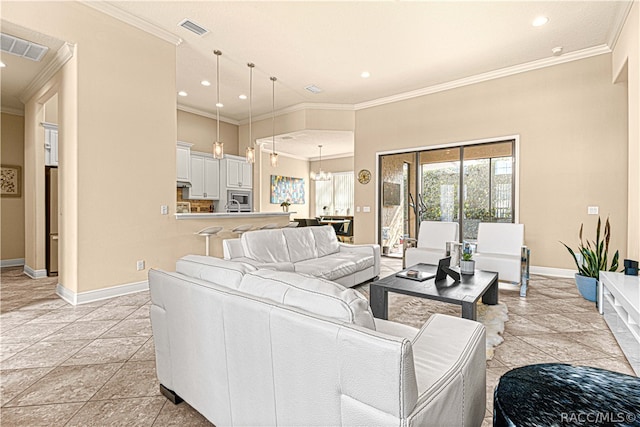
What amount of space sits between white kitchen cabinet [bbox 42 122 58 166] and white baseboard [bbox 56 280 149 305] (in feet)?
7.70

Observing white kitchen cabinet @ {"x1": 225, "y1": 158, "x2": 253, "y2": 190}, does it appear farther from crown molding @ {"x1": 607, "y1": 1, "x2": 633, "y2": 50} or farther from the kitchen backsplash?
crown molding @ {"x1": 607, "y1": 1, "x2": 633, "y2": 50}

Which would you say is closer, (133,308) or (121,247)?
(133,308)

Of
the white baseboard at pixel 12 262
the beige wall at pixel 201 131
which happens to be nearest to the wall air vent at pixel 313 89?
the beige wall at pixel 201 131

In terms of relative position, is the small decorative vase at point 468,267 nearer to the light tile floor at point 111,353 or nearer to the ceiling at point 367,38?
the light tile floor at point 111,353

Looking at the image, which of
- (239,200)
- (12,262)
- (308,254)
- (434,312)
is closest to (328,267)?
(308,254)

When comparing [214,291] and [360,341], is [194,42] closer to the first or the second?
[214,291]

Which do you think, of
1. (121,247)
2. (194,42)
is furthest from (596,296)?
(194,42)

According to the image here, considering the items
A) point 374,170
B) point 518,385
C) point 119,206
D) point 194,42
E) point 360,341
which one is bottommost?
point 518,385

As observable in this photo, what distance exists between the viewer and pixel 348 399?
0.85 metres

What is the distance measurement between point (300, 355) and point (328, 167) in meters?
10.2

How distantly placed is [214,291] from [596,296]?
4.07 meters

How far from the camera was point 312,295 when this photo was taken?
1.12 metres
